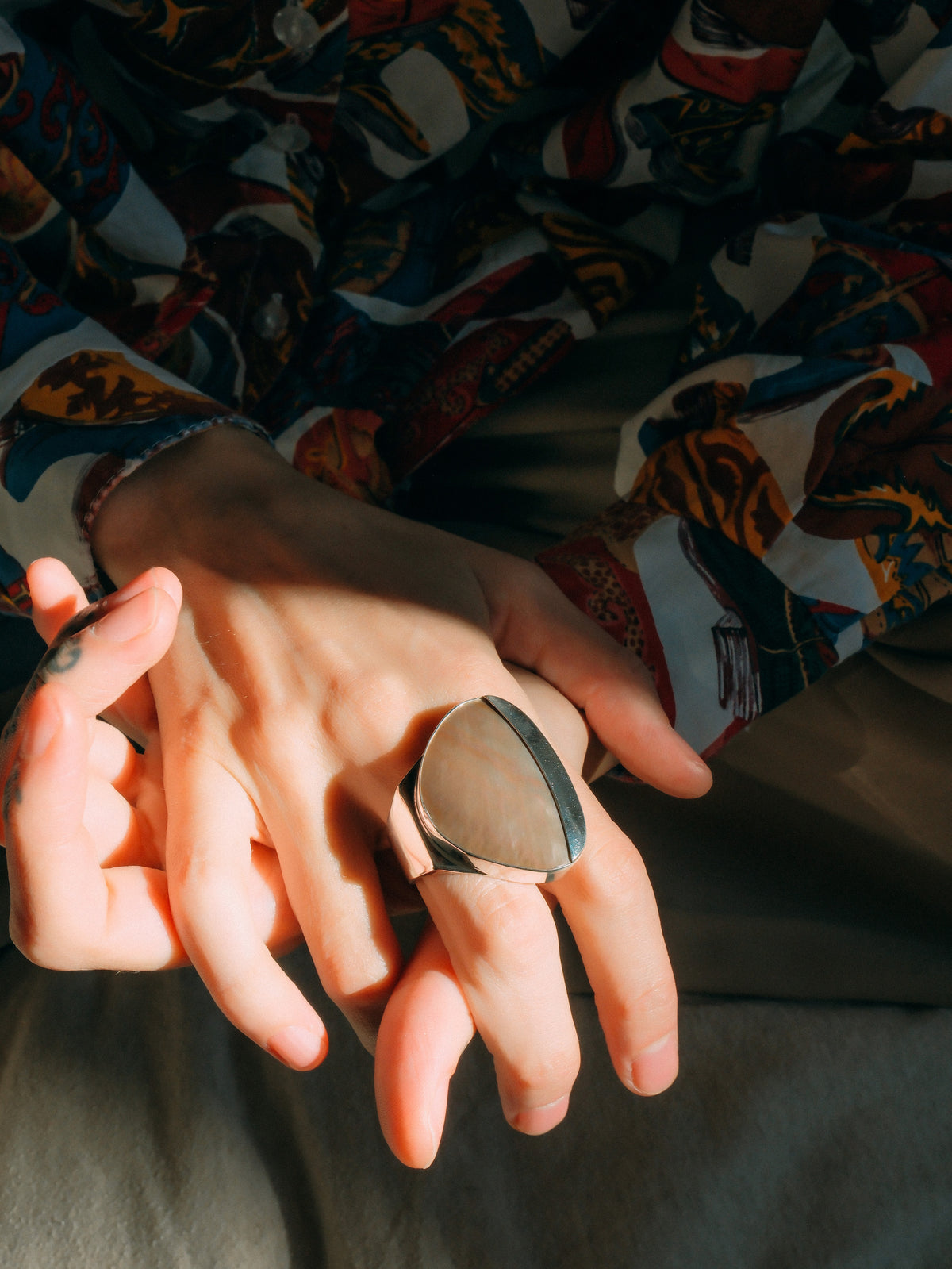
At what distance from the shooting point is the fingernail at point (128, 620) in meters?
0.42

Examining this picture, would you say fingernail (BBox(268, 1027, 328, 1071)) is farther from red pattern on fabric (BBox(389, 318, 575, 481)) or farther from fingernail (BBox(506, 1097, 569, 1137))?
red pattern on fabric (BBox(389, 318, 575, 481))

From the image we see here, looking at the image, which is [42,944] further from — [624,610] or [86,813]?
[624,610]

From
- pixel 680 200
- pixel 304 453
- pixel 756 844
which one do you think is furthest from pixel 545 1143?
pixel 680 200

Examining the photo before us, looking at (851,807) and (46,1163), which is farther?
(851,807)

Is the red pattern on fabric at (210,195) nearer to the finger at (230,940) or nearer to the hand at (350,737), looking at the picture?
the hand at (350,737)

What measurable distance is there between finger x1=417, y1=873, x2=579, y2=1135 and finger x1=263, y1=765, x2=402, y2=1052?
5 centimetres

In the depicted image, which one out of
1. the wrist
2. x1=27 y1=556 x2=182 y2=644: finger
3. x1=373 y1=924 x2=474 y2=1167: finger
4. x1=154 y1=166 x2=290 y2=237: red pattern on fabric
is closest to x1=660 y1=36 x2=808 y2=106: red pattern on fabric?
x1=154 y1=166 x2=290 y2=237: red pattern on fabric

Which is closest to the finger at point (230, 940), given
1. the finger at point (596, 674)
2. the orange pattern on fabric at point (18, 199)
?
the finger at point (596, 674)

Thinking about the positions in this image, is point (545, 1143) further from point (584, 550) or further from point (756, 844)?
point (584, 550)

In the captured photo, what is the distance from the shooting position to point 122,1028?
0.60 m

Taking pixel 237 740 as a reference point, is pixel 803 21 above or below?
above

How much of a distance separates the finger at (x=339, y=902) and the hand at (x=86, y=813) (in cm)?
4

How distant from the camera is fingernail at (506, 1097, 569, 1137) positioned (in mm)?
445

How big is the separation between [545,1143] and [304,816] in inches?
11.8
